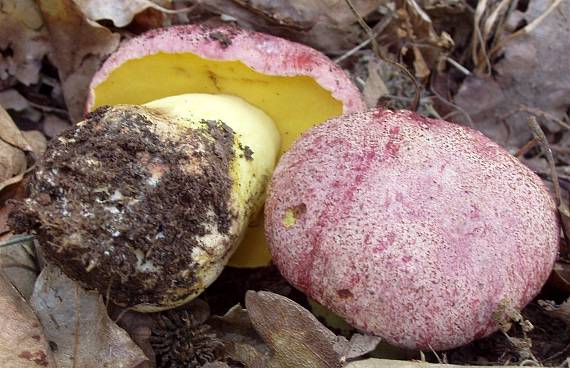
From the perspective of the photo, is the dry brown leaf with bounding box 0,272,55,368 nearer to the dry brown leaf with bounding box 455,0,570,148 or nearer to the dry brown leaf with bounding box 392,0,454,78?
the dry brown leaf with bounding box 392,0,454,78

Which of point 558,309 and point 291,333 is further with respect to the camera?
point 558,309

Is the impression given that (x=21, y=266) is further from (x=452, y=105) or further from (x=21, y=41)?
(x=452, y=105)

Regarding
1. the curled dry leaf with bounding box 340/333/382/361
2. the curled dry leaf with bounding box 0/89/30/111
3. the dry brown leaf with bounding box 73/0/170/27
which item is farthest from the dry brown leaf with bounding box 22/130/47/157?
the curled dry leaf with bounding box 340/333/382/361

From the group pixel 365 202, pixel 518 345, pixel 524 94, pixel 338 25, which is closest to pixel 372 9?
pixel 338 25

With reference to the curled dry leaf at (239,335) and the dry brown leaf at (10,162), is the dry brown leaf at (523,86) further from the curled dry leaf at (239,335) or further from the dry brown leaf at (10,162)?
the dry brown leaf at (10,162)

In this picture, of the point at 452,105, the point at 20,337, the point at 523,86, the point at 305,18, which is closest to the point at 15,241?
the point at 20,337

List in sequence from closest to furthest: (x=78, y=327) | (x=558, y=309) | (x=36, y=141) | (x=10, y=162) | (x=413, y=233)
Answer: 1. (x=413, y=233)
2. (x=78, y=327)
3. (x=558, y=309)
4. (x=10, y=162)
5. (x=36, y=141)

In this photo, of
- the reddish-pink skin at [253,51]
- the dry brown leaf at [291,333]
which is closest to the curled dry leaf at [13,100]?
the reddish-pink skin at [253,51]
